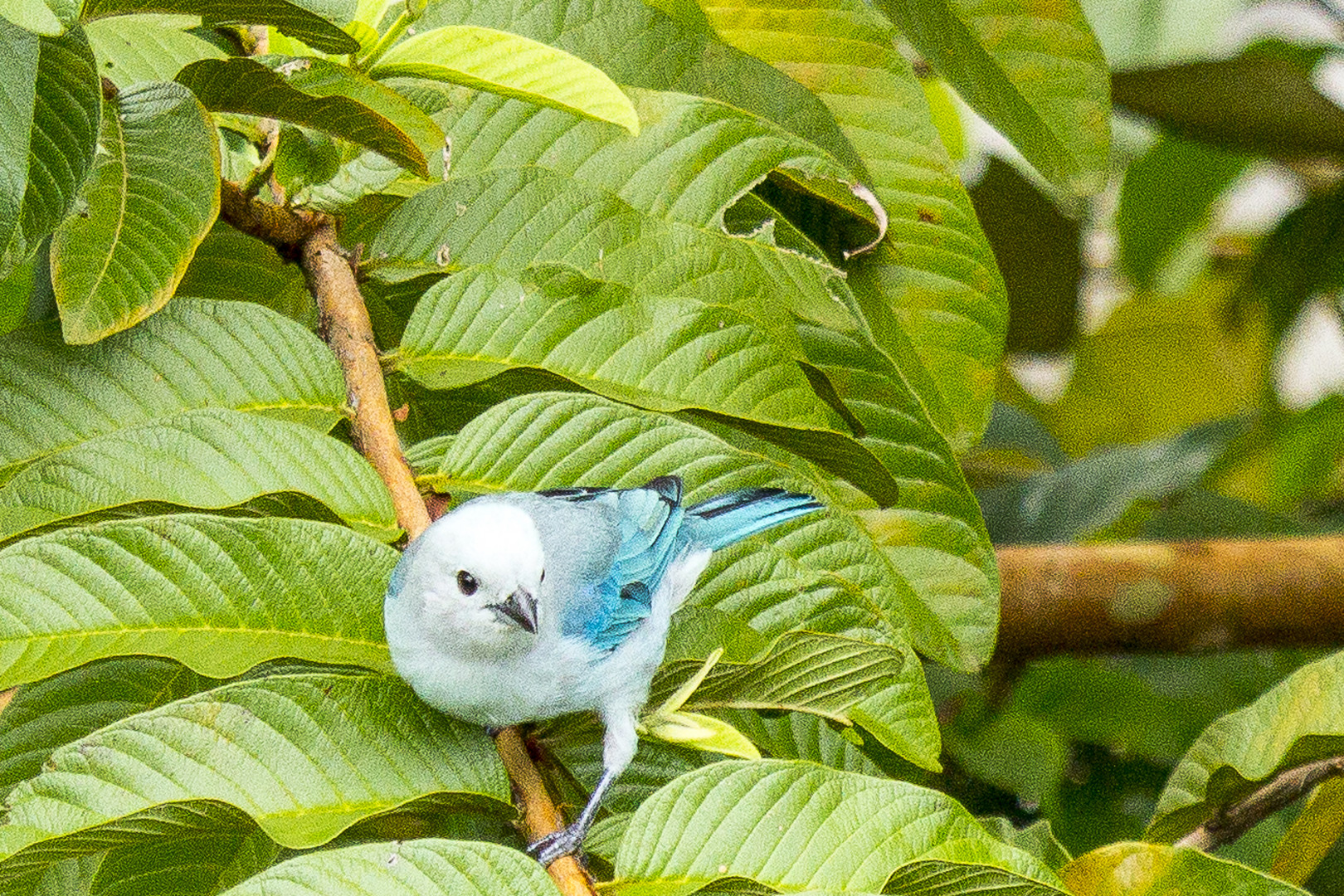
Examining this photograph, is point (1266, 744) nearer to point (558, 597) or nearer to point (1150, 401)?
point (558, 597)

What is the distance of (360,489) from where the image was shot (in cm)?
111

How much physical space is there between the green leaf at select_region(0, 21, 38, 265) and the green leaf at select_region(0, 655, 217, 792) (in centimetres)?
30

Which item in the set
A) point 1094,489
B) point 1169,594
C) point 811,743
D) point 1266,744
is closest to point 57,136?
point 811,743

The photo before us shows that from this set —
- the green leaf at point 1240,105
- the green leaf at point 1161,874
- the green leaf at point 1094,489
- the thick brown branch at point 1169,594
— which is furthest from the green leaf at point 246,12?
the green leaf at point 1240,105

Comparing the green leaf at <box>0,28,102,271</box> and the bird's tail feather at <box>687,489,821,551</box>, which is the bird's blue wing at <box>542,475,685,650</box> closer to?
the bird's tail feather at <box>687,489,821,551</box>

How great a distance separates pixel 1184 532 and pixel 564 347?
1920 millimetres

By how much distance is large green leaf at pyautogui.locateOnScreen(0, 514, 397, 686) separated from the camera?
928 millimetres

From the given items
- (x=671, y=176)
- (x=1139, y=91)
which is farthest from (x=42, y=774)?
(x=1139, y=91)

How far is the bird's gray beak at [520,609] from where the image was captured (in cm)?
124

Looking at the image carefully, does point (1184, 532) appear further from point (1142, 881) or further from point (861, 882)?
point (861, 882)

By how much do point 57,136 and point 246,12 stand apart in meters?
0.16

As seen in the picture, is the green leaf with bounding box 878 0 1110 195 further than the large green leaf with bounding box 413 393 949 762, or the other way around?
the green leaf with bounding box 878 0 1110 195

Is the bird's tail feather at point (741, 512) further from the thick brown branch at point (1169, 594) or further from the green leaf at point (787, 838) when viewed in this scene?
the thick brown branch at point (1169, 594)

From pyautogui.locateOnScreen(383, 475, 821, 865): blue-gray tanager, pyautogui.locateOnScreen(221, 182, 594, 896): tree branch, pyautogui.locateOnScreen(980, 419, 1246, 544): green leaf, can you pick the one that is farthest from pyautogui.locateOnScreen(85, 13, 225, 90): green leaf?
pyautogui.locateOnScreen(980, 419, 1246, 544): green leaf
